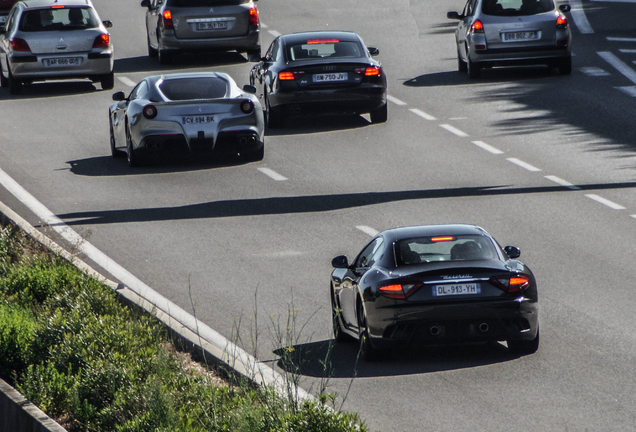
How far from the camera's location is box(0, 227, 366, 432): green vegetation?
7.33 m

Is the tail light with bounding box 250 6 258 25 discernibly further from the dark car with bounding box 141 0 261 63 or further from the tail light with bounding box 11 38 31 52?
the tail light with bounding box 11 38 31 52

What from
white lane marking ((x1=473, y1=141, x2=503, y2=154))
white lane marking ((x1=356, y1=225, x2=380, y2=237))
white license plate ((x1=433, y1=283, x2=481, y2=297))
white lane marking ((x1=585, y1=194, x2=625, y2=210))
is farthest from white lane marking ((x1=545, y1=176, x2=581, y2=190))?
white license plate ((x1=433, y1=283, x2=481, y2=297))

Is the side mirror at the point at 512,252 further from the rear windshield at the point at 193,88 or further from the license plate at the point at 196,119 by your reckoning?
the rear windshield at the point at 193,88

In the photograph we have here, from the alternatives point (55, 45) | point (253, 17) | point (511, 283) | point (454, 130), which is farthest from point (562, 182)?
point (253, 17)

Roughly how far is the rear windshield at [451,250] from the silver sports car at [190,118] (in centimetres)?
932

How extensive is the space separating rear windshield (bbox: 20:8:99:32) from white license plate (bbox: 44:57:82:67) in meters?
0.69

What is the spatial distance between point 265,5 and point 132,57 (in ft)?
34.4

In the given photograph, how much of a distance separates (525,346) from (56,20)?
1889 centimetres

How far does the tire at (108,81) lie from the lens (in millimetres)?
26984

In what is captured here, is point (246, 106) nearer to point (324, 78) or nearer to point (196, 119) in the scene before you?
point (196, 119)

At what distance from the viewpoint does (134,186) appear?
60.2ft

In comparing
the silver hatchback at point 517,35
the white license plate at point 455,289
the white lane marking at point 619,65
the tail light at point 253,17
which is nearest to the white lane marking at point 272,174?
the silver hatchback at point 517,35

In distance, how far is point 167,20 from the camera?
95.0ft

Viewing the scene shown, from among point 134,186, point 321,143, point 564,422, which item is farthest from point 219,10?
point 564,422
